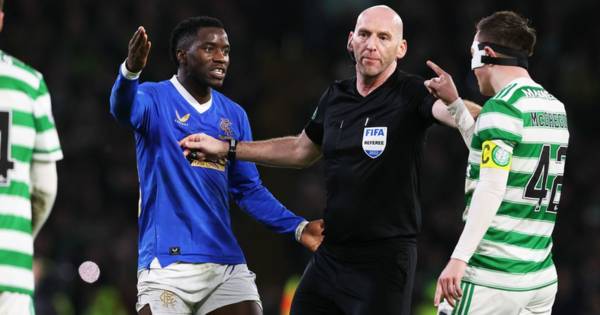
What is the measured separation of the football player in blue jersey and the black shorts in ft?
1.68

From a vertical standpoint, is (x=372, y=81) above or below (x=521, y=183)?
above

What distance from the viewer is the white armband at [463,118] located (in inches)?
198

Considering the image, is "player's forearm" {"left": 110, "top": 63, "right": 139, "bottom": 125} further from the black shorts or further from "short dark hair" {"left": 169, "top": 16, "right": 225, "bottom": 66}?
the black shorts

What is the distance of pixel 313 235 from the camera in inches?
233

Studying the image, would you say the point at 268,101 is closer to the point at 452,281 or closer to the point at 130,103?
the point at 130,103

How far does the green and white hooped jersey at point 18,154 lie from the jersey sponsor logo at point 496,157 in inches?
70.8

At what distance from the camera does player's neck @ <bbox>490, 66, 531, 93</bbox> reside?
5.00 metres

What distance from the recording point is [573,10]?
44.9 ft

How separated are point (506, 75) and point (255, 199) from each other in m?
1.73

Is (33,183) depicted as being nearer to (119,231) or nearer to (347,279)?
(347,279)

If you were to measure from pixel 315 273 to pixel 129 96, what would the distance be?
131 cm

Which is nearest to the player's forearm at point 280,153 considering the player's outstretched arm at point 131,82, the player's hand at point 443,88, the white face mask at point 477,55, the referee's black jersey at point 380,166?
the referee's black jersey at point 380,166

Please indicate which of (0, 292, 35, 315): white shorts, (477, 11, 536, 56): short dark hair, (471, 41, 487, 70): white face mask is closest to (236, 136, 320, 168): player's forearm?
(471, 41, 487, 70): white face mask

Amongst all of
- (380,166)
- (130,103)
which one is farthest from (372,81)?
(130,103)
